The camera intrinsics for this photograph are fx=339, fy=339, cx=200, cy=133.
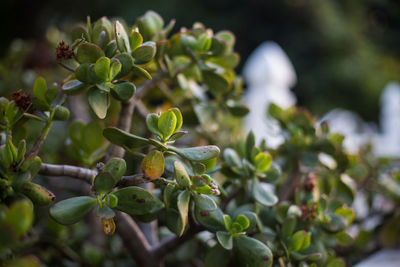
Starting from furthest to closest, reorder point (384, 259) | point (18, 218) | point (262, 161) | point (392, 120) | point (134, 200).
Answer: point (392, 120) → point (384, 259) → point (262, 161) → point (134, 200) → point (18, 218)

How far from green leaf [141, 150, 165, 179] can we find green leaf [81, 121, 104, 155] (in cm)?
16

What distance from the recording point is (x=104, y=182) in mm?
360

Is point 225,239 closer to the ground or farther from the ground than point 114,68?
closer to the ground

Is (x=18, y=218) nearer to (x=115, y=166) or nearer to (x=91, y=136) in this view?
(x=115, y=166)

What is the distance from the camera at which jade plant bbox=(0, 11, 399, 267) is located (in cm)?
36

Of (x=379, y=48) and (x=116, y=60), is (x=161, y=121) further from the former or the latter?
(x=379, y=48)

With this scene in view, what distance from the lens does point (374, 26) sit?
4875 mm

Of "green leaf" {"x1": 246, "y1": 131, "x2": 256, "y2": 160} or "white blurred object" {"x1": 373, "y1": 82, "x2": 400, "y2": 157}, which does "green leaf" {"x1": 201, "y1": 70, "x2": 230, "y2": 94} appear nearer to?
"green leaf" {"x1": 246, "y1": 131, "x2": 256, "y2": 160}

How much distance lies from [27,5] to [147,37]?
381 centimetres

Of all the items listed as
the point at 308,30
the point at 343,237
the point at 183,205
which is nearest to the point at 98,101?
the point at 183,205

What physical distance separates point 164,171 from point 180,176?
5 centimetres

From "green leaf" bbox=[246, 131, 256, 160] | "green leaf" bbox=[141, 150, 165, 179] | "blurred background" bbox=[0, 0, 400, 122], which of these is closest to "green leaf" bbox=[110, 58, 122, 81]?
"green leaf" bbox=[141, 150, 165, 179]

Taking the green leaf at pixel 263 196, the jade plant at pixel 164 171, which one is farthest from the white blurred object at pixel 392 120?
the green leaf at pixel 263 196

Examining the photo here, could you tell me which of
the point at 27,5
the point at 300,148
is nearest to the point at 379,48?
the point at 27,5
